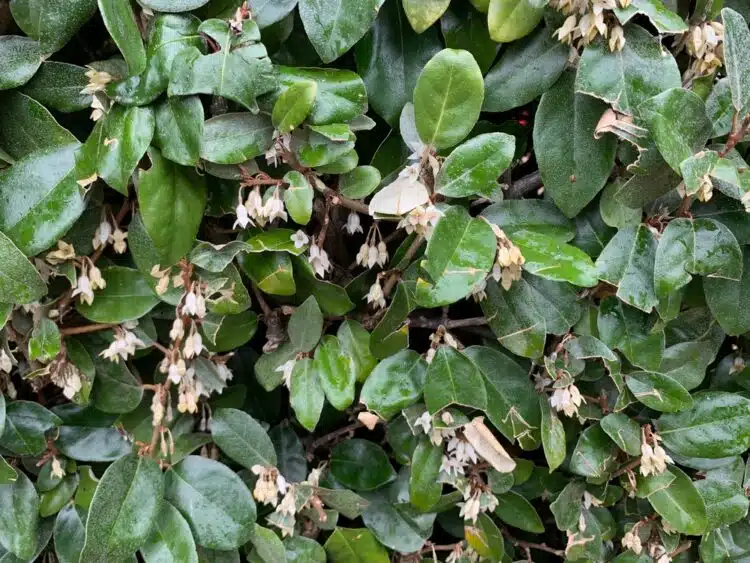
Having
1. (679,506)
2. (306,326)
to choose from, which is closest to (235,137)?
(306,326)

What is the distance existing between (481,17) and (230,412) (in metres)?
0.61

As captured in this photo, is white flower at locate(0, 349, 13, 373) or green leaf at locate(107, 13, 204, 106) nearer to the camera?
green leaf at locate(107, 13, 204, 106)

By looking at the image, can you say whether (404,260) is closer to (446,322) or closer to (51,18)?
(446,322)

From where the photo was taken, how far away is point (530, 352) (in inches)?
30.4

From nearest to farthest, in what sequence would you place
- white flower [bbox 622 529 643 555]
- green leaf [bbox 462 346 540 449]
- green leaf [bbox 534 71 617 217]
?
green leaf [bbox 534 71 617 217] → green leaf [bbox 462 346 540 449] → white flower [bbox 622 529 643 555]

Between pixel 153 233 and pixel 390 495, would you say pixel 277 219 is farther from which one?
pixel 390 495

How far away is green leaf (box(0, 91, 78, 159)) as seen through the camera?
716mm

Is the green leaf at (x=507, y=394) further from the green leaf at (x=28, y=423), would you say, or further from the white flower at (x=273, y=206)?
the green leaf at (x=28, y=423)

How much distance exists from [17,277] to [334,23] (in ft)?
1.46

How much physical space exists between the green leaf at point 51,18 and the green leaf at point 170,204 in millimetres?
168

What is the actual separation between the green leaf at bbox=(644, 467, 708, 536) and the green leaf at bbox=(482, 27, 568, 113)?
560 millimetres

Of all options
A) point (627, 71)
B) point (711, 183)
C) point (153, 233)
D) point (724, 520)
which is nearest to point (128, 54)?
point (153, 233)

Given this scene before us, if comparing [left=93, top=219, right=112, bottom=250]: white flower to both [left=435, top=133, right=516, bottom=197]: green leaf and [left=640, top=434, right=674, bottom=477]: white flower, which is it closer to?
[left=435, top=133, right=516, bottom=197]: green leaf

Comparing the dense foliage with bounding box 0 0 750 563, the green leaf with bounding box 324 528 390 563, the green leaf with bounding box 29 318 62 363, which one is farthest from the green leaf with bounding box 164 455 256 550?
the green leaf with bounding box 29 318 62 363
